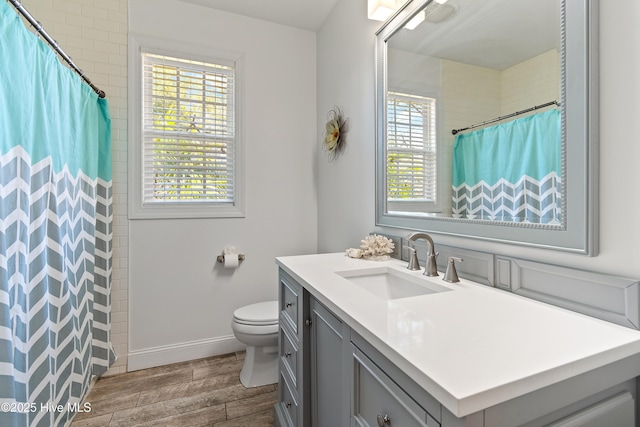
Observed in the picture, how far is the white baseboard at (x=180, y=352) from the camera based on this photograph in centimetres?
220

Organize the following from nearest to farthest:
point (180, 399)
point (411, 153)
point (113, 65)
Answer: point (411, 153)
point (180, 399)
point (113, 65)

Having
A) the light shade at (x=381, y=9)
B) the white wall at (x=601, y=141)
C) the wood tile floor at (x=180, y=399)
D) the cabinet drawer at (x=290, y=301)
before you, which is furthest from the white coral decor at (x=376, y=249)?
the light shade at (x=381, y=9)

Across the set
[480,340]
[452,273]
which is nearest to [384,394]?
[480,340]

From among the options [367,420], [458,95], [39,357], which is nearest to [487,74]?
[458,95]

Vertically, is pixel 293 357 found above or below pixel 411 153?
below

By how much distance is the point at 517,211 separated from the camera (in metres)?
1.01

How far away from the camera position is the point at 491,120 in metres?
1.12

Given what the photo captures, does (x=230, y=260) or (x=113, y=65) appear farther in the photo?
(x=230, y=260)

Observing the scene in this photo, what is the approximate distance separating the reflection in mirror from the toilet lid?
107 cm

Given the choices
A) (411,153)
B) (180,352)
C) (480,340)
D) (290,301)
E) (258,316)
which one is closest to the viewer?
(480,340)

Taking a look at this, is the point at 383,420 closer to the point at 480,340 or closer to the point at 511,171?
the point at 480,340

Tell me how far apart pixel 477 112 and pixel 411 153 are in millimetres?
400

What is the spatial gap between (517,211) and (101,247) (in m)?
2.34

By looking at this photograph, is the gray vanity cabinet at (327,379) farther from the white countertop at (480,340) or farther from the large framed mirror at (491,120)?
the large framed mirror at (491,120)
